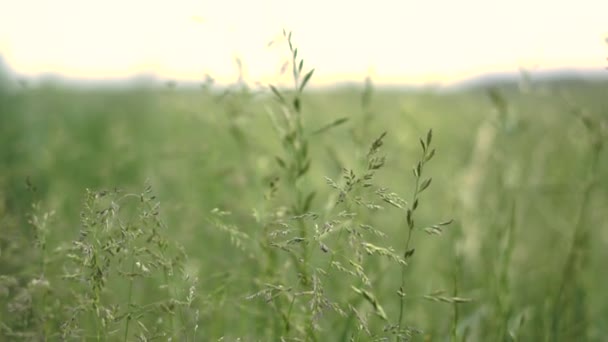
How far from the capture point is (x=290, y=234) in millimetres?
2508

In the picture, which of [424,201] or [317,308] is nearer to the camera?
[317,308]

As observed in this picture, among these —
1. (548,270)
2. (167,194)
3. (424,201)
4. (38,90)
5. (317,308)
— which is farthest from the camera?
(424,201)

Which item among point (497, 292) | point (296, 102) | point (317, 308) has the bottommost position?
point (497, 292)

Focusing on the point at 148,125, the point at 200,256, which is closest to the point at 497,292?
the point at 200,256

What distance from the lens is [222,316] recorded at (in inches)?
83.1

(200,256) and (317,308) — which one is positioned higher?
(317,308)

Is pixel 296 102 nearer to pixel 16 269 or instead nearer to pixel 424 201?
pixel 16 269

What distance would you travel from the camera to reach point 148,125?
6211mm

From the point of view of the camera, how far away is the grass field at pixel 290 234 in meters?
1.34

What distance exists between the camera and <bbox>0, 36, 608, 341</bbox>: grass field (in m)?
1.34

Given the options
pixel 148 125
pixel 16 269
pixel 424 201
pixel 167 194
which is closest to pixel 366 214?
pixel 16 269

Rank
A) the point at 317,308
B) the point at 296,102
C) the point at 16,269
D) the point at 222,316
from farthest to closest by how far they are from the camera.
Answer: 1. the point at 16,269
2. the point at 222,316
3. the point at 296,102
4. the point at 317,308

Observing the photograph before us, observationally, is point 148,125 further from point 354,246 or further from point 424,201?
point 354,246

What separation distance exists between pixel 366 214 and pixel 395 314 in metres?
0.60
